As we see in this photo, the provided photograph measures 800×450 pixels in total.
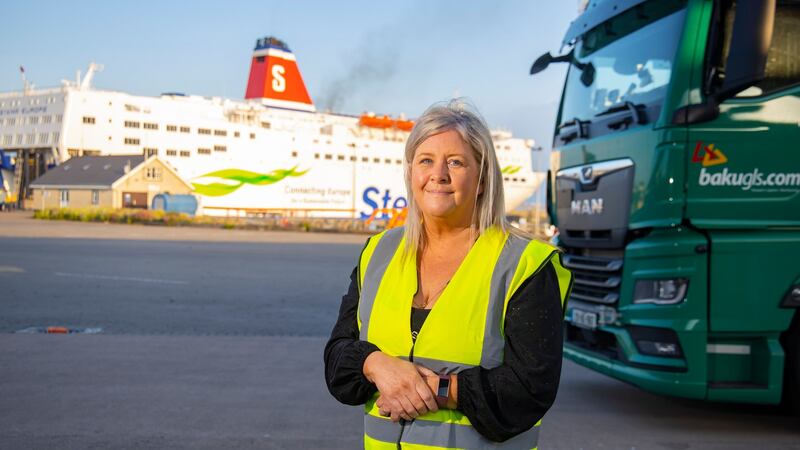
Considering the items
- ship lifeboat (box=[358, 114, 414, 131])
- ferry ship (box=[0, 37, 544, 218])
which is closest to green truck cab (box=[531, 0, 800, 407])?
ferry ship (box=[0, 37, 544, 218])

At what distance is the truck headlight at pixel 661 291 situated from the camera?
4734 millimetres

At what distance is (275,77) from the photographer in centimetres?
6794

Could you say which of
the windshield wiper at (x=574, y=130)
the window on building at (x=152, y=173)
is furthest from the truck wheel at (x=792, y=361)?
the window on building at (x=152, y=173)

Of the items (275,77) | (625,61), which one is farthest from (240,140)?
(625,61)

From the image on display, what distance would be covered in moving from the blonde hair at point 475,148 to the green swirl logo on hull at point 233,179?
174 feet

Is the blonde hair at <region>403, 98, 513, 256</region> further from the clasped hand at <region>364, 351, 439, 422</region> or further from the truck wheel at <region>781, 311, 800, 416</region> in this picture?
the truck wheel at <region>781, 311, 800, 416</region>

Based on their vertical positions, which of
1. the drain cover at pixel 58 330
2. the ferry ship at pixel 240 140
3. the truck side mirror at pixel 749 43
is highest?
the ferry ship at pixel 240 140

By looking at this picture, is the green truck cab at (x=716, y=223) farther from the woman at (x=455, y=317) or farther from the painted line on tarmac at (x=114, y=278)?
the painted line on tarmac at (x=114, y=278)

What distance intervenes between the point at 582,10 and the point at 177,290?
7.95m

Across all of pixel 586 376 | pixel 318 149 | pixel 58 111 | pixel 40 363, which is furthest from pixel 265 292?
pixel 318 149

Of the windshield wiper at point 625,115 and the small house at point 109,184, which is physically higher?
the small house at point 109,184

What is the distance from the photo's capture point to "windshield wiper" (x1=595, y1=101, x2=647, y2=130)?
5.10 metres

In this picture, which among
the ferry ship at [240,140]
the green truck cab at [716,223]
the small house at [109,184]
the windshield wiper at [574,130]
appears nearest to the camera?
the green truck cab at [716,223]

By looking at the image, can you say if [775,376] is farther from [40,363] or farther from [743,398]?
[40,363]
